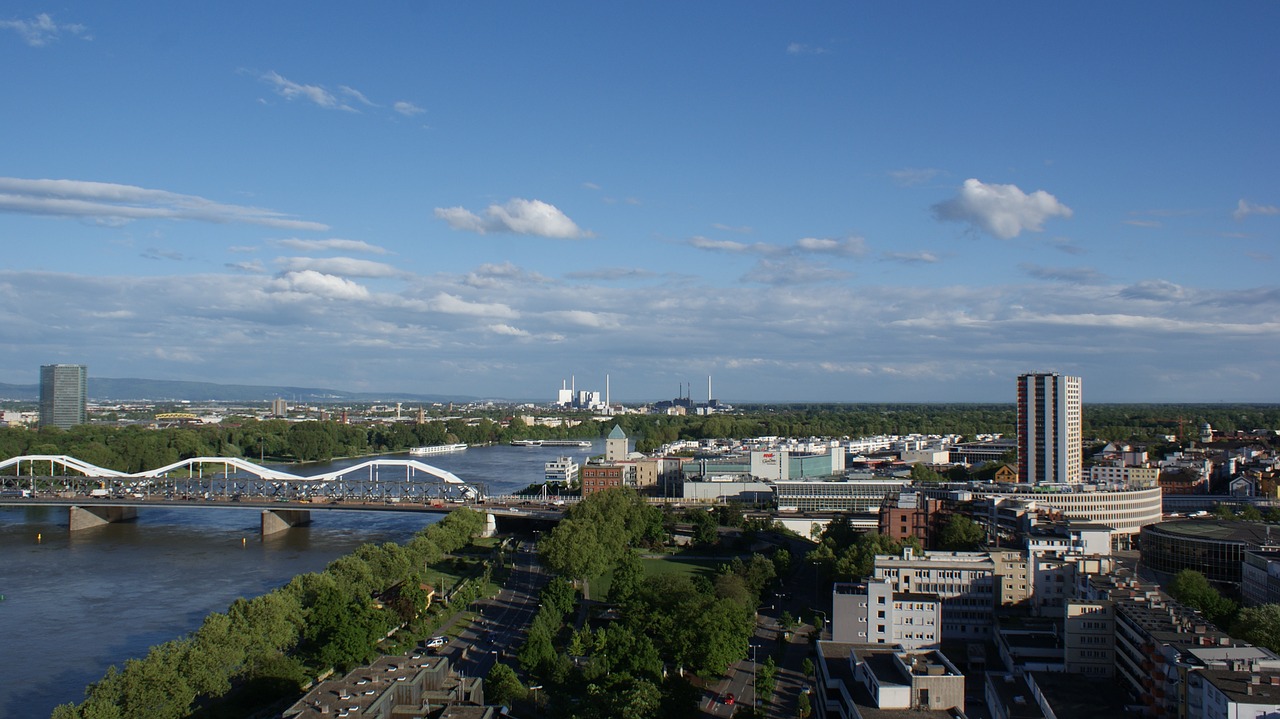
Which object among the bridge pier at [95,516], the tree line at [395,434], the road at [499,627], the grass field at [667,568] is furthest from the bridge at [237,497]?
the tree line at [395,434]

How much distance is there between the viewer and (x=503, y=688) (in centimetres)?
1241

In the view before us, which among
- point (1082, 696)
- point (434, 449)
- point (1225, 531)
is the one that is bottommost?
point (434, 449)

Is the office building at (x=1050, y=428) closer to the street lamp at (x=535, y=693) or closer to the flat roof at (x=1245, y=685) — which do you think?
the flat roof at (x=1245, y=685)

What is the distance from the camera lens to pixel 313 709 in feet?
33.4

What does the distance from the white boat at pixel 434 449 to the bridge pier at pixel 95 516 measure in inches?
1168

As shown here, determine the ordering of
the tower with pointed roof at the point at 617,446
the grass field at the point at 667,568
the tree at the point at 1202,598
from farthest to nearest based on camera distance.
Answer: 1. the tower with pointed roof at the point at 617,446
2. the grass field at the point at 667,568
3. the tree at the point at 1202,598

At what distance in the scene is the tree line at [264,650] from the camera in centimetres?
1140

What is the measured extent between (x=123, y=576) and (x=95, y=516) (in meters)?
10.7

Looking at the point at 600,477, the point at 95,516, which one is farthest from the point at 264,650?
the point at 600,477

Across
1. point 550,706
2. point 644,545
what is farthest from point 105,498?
point 550,706

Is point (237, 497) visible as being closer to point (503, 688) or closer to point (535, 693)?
point (535, 693)

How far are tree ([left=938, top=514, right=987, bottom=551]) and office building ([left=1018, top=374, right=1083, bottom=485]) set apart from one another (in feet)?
43.4

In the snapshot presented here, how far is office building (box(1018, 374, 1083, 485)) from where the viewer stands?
3394cm

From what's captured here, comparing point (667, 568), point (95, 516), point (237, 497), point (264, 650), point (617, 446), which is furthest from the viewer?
point (617, 446)
